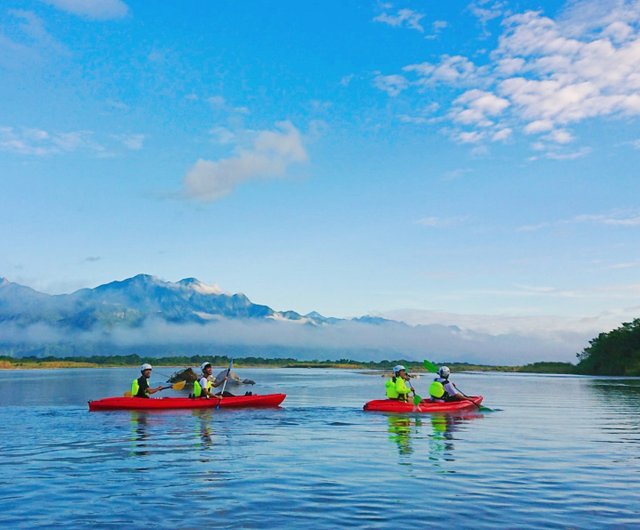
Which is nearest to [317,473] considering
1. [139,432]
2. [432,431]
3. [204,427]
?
[432,431]

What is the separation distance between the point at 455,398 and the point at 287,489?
20.5 meters

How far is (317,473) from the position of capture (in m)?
15.1

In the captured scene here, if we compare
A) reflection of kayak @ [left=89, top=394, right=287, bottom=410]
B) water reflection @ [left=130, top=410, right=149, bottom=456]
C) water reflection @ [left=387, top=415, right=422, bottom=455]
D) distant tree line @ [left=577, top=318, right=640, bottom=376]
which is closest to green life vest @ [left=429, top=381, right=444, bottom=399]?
water reflection @ [left=387, top=415, right=422, bottom=455]

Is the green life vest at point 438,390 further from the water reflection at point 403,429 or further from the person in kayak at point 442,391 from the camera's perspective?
the water reflection at point 403,429

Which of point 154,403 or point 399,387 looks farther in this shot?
point 154,403

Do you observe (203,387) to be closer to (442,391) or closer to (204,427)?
(204,427)

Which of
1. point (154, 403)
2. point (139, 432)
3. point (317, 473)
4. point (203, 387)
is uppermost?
point (203, 387)

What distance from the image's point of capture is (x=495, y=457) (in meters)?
17.7

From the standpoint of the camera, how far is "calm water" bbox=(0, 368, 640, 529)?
11.0m

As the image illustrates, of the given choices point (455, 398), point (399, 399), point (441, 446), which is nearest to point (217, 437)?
point (441, 446)

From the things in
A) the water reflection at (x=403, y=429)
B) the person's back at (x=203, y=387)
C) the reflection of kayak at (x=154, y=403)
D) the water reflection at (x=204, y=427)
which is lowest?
the water reflection at (x=204, y=427)

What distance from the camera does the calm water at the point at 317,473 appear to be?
1098 centimetres

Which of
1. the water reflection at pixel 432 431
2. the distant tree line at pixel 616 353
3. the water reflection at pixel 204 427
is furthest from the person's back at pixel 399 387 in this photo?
the distant tree line at pixel 616 353

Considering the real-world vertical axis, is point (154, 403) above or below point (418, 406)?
below
